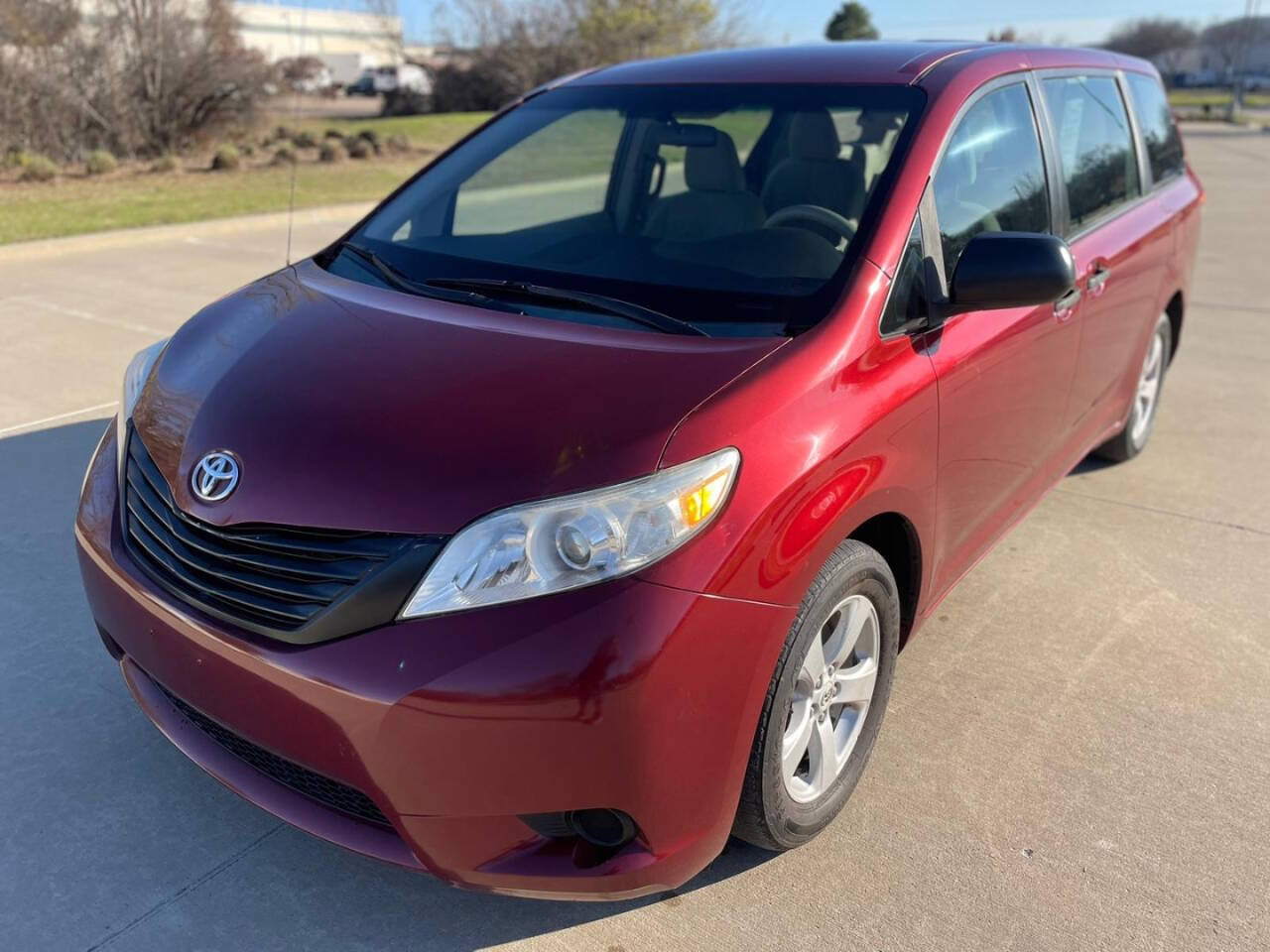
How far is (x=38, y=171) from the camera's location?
1350cm

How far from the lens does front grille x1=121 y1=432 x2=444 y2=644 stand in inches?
79.4

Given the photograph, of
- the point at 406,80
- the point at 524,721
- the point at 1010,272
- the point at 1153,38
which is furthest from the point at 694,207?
the point at 1153,38

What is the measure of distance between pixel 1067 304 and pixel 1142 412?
197cm

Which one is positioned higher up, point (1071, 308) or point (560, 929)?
point (1071, 308)

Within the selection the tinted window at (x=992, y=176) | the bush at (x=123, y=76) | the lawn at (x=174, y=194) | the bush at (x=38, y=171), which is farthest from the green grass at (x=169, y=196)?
the tinted window at (x=992, y=176)

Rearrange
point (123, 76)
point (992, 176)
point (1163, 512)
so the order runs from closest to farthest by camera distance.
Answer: point (992, 176), point (1163, 512), point (123, 76)

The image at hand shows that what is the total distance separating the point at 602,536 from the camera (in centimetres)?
201

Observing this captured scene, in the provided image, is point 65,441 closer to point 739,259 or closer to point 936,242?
point 739,259

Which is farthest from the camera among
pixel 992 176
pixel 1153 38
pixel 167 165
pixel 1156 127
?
pixel 1153 38

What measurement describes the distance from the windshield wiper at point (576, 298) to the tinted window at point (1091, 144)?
184 centimetres

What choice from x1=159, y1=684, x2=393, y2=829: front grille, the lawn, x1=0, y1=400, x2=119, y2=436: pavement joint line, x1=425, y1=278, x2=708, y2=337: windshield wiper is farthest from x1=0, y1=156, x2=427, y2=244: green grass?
x1=159, y1=684, x2=393, y2=829: front grille

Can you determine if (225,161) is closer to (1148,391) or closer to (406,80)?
(1148,391)

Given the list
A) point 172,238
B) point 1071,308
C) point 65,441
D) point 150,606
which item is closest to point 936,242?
point 1071,308

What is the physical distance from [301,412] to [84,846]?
1170 mm
